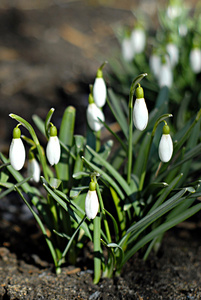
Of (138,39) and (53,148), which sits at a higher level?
(138,39)

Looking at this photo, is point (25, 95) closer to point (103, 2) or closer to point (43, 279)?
point (43, 279)

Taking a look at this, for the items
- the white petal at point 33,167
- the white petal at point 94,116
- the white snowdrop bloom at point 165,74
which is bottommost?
the white petal at point 33,167

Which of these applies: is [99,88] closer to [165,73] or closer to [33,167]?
[33,167]

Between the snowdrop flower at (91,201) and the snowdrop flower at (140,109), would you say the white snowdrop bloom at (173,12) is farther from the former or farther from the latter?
the snowdrop flower at (91,201)

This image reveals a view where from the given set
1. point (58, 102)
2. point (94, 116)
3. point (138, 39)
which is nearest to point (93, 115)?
point (94, 116)

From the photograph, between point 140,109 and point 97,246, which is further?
point 97,246

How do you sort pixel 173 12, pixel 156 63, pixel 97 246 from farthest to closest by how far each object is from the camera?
pixel 173 12 → pixel 156 63 → pixel 97 246

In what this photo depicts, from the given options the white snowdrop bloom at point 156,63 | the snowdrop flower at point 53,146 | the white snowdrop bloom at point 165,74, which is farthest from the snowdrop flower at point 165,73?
the snowdrop flower at point 53,146
